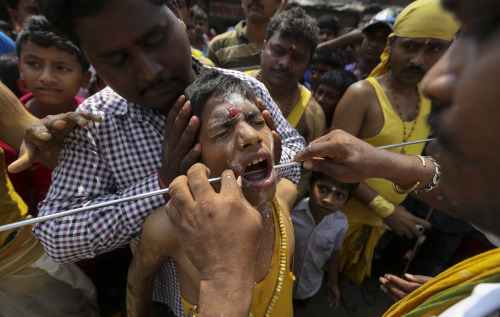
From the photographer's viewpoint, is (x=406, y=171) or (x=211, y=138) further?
(x=406, y=171)

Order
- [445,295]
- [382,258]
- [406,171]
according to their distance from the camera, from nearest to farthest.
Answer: [445,295] < [406,171] < [382,258]

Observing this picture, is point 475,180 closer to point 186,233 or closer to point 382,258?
point 186,233

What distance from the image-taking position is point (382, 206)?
7.25 feet

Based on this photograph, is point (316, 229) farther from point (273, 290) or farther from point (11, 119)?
point (11, 119)

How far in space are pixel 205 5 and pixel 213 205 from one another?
10.0 m

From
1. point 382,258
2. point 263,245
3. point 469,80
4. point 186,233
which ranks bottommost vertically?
point 382,258

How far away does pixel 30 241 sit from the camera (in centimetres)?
156

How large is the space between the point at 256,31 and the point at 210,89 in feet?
7.48

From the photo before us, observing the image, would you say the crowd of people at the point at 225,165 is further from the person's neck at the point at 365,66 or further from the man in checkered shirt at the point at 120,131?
the person's neck at the point at 365,66

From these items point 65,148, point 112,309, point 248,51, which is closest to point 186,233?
point 65,148

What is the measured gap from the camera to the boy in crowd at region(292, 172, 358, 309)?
2219mm

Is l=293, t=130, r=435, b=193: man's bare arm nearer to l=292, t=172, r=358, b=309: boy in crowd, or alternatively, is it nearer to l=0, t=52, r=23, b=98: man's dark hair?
l=292, t=172, r=358, b=309: boy in crowd

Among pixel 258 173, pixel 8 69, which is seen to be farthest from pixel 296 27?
pixel 8 69

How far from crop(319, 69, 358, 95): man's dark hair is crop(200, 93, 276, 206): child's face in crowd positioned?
6.41 ft
